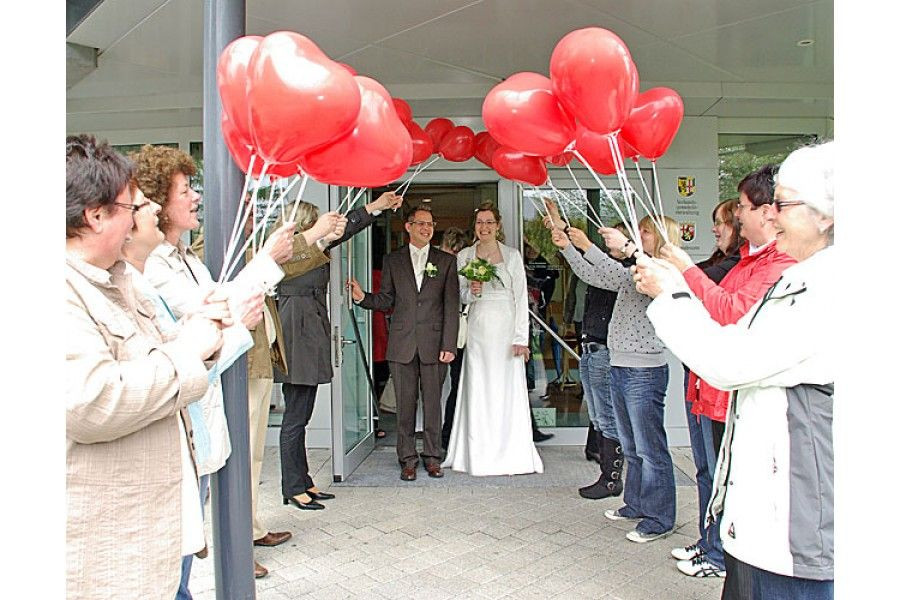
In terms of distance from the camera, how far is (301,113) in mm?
1925

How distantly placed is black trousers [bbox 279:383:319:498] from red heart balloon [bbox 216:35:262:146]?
8.31ft

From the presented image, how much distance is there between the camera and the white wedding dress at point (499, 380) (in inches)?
206

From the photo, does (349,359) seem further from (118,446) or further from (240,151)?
(118,446)

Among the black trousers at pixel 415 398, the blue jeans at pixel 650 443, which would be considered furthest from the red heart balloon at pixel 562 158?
the black trousers at pixel 415 398

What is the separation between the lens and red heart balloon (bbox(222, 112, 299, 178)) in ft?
7.14

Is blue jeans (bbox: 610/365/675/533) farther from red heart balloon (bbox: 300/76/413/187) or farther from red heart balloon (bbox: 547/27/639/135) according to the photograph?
red heart balloon (bbox: 300/76/413/187)

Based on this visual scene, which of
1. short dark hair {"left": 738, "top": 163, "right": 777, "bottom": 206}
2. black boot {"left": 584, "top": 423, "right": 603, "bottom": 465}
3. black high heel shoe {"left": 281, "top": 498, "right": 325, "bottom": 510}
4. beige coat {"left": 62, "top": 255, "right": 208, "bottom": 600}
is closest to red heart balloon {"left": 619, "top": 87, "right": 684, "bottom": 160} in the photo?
short dark hair {"left": 738, "top": 163, "right": 777, "bottom": 206}

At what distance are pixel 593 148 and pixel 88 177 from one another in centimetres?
202

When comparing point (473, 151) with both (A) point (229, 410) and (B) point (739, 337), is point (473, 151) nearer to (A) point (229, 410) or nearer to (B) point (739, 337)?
(A) point (229, 410)

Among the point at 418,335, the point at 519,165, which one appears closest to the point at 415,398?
the point at 418,335

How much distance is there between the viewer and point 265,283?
202cm

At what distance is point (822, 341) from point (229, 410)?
185cm

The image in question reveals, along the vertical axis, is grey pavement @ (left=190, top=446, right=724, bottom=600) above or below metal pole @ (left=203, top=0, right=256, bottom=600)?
below
